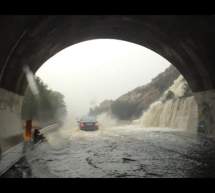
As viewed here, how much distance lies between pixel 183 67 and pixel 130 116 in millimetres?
61848

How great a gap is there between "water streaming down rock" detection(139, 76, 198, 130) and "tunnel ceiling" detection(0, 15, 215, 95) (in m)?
11.4

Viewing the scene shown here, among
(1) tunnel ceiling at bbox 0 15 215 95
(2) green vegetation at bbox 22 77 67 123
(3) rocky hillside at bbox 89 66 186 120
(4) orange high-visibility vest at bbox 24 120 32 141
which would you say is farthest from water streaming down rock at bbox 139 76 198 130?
(3) rocky hillside at bbox 89 66 186 120

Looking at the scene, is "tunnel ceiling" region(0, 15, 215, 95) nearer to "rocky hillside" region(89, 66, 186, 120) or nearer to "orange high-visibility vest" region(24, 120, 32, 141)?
"orange high-visibility vest" region(24, 120, 32, 141)

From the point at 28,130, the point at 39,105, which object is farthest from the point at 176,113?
the point at 28,130

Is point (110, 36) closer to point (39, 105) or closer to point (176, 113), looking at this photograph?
point (176, 113)

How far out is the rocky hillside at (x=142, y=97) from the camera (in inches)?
3413

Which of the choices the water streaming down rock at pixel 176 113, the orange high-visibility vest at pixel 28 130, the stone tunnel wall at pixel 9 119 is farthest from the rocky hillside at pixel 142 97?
the orange high-visibility vest at pixel 28 130

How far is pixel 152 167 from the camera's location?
9.89m

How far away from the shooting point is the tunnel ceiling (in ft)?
45.7

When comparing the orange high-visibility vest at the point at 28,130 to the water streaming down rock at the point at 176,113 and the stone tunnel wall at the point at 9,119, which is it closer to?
the stone tunnel wall at the point at 9,119

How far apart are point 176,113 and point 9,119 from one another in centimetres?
2674

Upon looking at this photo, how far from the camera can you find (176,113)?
39.8m
